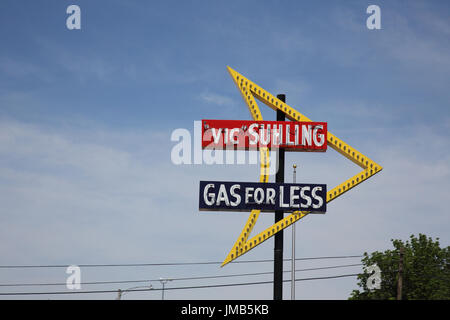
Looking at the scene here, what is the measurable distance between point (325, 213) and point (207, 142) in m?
4.91

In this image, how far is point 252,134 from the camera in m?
19.1

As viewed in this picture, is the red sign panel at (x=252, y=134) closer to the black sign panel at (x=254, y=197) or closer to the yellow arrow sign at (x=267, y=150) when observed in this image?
the yellow arrow sign at (x=267, y=150)

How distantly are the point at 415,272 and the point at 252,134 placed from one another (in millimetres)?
29419

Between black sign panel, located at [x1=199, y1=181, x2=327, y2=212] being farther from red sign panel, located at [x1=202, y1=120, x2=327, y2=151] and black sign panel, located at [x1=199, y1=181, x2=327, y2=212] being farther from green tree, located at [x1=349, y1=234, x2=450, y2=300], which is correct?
green tree, located at [x1=349, y1=234, x2=450, y2=300]

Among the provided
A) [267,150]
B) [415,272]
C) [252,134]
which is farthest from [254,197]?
[415,272]

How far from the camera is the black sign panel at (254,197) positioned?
18641 mm

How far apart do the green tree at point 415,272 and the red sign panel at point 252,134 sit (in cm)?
2531

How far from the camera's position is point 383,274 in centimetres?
4256

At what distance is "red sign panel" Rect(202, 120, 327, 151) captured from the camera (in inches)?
751

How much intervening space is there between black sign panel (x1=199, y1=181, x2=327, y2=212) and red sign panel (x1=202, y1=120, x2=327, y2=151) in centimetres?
141
